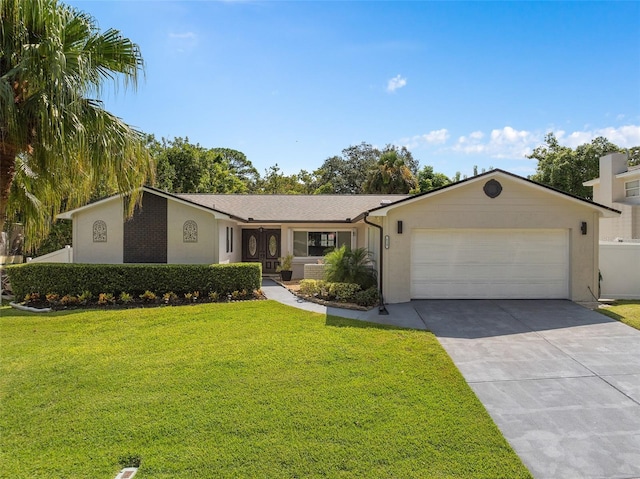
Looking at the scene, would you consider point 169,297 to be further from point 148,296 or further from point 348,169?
point 348,169

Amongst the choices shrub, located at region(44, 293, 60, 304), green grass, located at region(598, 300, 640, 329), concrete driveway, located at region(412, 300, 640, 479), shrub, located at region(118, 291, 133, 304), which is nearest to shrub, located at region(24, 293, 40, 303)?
shrub, located at region(44, 293, 60, 304)

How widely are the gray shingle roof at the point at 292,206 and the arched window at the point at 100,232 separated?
148 inches

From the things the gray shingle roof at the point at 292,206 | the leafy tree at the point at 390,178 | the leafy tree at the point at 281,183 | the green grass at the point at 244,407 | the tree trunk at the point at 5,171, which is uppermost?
the leafy tree at the point at 281,183

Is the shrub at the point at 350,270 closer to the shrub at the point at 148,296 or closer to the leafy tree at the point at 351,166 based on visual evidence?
the shrub at the point at 148,296

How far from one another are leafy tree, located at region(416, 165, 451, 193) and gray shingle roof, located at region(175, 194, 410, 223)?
49.7ft

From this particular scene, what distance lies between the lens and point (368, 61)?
12.8 meters

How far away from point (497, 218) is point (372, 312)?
16.6 ft

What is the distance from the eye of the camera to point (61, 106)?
5.02 m

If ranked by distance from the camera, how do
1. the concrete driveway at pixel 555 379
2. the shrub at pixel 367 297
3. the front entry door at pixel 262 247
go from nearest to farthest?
the concrete driveway at pixel 555 379 → the shrub at pixel 367 297 → the front entry door at pixel 262 247

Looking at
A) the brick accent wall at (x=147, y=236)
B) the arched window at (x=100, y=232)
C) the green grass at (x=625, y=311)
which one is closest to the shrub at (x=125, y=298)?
the brick accent wall at (x=147, y=236)

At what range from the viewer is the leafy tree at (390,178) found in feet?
101

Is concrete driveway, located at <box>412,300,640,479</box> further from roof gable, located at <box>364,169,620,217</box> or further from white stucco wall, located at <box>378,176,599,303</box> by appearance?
roof gable, located at <box>364,169,620,217</box>

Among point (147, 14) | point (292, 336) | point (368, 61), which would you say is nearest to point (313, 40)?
point (368, 61)

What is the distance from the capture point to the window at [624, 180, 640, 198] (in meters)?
19.3
